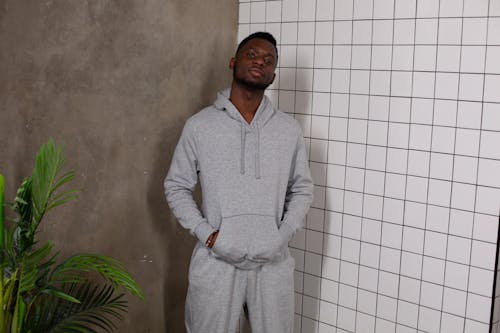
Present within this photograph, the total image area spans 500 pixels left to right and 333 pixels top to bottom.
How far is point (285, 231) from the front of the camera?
240 cm

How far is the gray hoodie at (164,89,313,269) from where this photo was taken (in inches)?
92.3

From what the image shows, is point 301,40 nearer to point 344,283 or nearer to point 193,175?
point 193,175

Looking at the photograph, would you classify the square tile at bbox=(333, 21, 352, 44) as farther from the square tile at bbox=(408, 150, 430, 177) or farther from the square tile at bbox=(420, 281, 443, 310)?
the square tile at bbox=(420, 281, 443, 310)

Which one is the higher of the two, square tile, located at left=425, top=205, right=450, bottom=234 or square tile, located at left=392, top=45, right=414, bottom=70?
square tile, located at left=392, top=45, right=414, bottom=70

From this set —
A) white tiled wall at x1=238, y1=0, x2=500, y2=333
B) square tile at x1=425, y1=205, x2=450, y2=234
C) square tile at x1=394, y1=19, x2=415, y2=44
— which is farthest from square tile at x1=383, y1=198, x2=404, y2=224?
square tile at x1=394, y1=19, x2=415, y2=44

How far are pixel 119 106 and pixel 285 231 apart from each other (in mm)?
857

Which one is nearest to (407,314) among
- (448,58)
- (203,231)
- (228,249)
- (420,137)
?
(420,137)

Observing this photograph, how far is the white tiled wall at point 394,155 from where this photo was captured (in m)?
2.39

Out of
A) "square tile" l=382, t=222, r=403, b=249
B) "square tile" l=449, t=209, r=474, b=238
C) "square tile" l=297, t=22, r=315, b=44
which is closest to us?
"square tile" l=449, t=209, r=474, b=238

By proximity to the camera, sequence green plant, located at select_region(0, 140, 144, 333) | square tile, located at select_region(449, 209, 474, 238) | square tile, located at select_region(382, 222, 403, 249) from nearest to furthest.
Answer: green plant, located at select_region(0, 140, 144, 333) → square tile, located at select_region(449, 209, 474, 238) → square tile, located at select_region(382, 222, 403, 249)

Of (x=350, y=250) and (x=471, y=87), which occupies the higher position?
(x=471, y=87)

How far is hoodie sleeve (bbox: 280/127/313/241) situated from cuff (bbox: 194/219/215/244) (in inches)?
11.9

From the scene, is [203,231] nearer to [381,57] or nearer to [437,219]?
[437,219]

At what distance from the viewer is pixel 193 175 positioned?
245 cm
